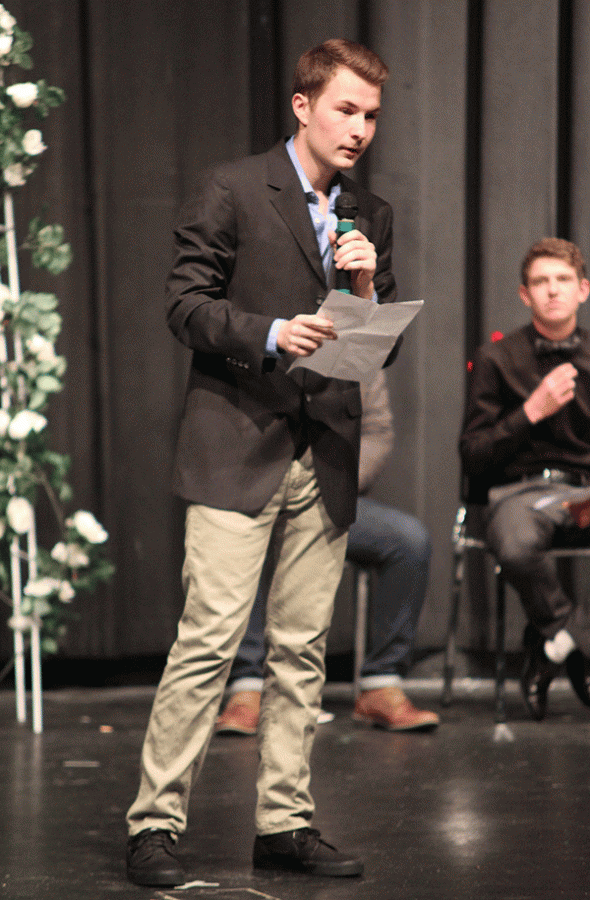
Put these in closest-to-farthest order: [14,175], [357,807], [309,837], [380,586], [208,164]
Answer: [309,837], [357,807], [14,175], [380,586], [208,164]

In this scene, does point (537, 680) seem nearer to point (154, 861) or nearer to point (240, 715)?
point (240, 715)

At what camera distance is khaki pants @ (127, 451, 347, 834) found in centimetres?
190

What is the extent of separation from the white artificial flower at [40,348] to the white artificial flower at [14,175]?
42 centimetres

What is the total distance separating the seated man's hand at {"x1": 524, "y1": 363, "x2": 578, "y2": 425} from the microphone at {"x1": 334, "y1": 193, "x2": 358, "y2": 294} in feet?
4.67

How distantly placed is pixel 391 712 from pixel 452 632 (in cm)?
44

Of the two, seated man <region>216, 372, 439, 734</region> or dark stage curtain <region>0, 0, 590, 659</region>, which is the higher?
dark stage curtain <region>0, 0, 590, 659</region>

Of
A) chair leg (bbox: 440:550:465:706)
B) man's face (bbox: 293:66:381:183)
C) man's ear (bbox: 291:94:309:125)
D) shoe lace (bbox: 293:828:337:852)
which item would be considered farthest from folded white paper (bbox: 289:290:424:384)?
chair leg (bbox: 440:550:465:706)

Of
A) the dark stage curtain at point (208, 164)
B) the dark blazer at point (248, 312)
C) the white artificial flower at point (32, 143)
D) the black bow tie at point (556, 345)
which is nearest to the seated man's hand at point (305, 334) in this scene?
the dark blazer at point (248, 312)

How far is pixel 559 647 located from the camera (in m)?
3.16

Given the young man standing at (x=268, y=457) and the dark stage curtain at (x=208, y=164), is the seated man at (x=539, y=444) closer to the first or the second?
the dark stage curtain at (x=208, y=164)

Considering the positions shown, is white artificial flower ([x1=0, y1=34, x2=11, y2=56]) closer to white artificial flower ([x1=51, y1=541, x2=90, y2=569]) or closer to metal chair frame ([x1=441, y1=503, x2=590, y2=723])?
white artificial flower ([x1=51, y1=541, x2=90, y2=569])

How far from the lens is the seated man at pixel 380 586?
3.27 metres

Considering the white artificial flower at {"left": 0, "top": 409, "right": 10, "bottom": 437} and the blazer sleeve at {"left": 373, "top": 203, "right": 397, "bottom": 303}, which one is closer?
the blazer sleeve at {"left": 373, "top": 203, "right": 397, "bottom": 303}

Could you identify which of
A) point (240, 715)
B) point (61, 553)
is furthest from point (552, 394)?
point (61, 553)
